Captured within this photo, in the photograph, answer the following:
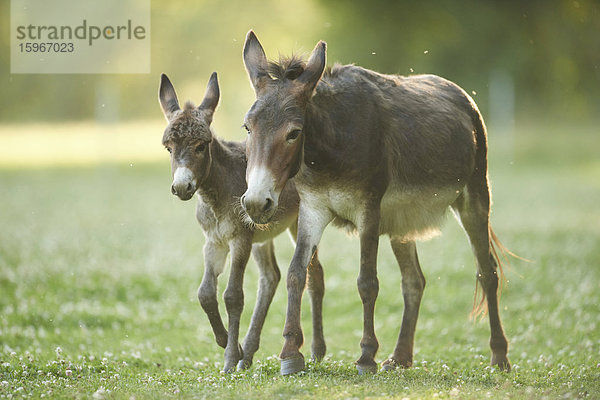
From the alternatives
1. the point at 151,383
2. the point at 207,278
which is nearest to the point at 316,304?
the point at 207,278

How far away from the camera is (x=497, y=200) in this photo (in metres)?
25.6

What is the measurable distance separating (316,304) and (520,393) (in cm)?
235

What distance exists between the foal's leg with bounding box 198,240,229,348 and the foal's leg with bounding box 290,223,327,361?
0.92m

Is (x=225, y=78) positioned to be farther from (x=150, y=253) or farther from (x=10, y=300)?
(x=10, y=300)

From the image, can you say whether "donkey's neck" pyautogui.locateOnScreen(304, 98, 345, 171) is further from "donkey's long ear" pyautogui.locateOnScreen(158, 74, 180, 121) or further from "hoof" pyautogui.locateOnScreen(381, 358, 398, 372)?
"hoof" pyautogui.locateOnScreen(381, 358, 398, 372)

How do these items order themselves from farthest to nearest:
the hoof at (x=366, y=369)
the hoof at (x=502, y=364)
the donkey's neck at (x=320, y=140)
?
1. the hoof at (x=502, y=364)
2. the hoof at (x=366, y=369)
3. the donkey's neck at (x=320, y=140)

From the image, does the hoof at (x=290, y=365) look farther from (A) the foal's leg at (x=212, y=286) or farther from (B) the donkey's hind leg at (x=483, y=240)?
(B) the donkey's hind leg at (x=483, y=240)

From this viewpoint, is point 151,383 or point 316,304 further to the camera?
point 316,304

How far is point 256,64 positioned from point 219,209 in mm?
1524

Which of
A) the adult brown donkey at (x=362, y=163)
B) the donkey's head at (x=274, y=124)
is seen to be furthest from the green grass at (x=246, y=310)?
the donkey's head at (x=274, y=124)

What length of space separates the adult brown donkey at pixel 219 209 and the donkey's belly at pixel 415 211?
1009 mm

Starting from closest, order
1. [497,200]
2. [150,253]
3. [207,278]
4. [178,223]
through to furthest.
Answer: [207,278], [150,253], [178,223], [497,200]

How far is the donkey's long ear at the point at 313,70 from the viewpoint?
687 centimetres

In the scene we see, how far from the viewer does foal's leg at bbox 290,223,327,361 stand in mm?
8336
